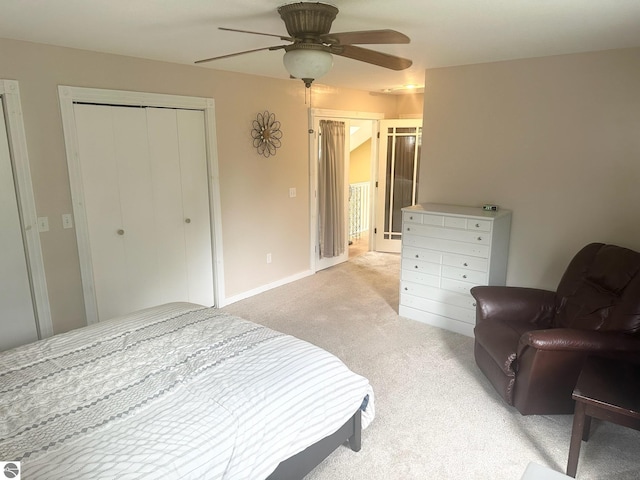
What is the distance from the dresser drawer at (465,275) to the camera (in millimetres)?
3494

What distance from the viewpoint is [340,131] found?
5.44 meters

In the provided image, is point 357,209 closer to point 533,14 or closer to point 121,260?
point 121,260

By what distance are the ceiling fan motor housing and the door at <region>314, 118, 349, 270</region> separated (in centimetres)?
297

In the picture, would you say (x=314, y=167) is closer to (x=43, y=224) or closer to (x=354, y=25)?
(x=354, y=25)

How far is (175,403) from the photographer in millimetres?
1646

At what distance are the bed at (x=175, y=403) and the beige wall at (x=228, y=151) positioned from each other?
1.22m

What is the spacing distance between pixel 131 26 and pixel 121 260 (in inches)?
73.0

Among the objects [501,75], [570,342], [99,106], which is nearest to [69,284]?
[99,106]

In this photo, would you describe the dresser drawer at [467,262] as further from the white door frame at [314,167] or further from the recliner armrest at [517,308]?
the white door frame at [314,167]

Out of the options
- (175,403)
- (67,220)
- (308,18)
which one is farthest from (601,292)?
(67,220)

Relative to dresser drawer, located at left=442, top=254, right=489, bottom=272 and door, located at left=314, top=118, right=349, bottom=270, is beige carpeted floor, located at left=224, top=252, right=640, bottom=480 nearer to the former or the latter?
dresser drawer, located at left=442, top=254, right=489, bottom=272

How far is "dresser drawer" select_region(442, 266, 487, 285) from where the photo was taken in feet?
11.5

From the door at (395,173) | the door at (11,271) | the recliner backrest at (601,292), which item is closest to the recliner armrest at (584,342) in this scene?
the recliner backrest at (601,292)

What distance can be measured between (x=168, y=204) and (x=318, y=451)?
102 inches
